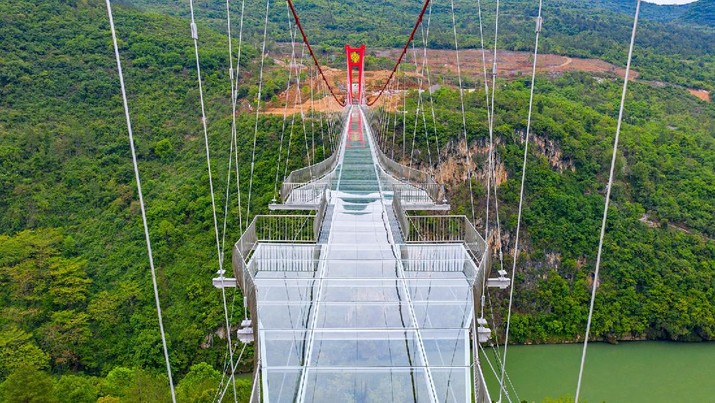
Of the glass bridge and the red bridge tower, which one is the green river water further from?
the red bridge tower

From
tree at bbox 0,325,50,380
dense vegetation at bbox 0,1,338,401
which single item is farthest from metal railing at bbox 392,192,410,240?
tree at bbox 0,325,50,380

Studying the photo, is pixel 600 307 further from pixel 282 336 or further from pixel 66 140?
pixel 66 140

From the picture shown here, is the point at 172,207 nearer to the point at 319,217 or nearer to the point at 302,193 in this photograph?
the point at 302,193

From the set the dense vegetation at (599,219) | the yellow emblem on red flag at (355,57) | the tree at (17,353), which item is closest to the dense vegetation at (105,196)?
the tree at (17,353)

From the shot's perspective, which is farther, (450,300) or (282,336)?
(450,300)

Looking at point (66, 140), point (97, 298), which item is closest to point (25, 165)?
point (66, 140)

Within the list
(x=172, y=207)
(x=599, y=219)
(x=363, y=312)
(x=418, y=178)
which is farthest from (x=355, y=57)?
(x=363, y=312)

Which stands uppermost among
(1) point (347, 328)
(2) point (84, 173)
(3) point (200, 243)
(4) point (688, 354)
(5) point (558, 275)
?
(1) point (347, 328)
